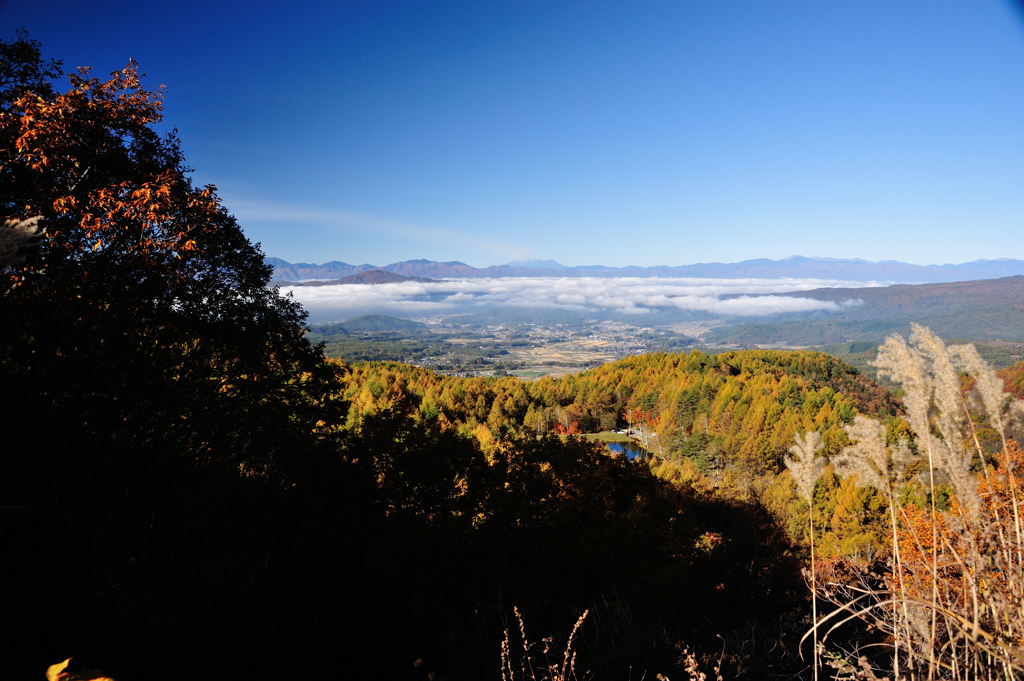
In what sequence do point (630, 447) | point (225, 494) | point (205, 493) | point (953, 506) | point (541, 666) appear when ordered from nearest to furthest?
point (953, 506) < point (541, 666) < point (205, 493) < point (225, 494) < point (630, 447)

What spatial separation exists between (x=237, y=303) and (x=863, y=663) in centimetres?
992

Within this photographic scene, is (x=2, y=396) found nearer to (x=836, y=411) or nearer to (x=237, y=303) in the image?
(x=237, y=303)

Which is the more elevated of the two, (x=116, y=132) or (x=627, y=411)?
(x=116, y=132)

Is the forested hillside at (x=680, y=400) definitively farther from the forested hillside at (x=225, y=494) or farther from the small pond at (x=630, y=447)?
the forested hillside at (x=225, y=494)

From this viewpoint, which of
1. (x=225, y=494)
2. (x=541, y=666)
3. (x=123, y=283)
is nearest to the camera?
(x=541, y=666)

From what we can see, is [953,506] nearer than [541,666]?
Yes

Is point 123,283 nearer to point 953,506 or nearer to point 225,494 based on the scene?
point 225,494

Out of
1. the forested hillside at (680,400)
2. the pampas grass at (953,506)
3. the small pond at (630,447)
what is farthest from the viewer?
the small pond at (630,447)

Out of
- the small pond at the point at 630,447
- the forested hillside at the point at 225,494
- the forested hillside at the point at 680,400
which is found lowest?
the small pond at the point at 630,447

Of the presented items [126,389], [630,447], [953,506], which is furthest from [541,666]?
[630,447]

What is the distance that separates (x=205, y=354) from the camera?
7.94 meters

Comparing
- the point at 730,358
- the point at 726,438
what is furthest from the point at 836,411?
the point at 730,358

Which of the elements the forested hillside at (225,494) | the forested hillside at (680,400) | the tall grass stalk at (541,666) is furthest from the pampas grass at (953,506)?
the forested hillside at (680,400)

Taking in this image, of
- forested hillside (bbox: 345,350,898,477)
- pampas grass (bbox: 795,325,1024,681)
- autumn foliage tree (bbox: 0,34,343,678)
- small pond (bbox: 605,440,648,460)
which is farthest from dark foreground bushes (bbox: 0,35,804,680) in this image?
small pond (bbox: 605,440,648,460)
